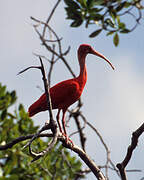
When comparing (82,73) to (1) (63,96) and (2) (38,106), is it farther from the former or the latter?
(2) (38,106)

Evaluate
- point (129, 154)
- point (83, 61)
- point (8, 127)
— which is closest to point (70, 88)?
point (83, 61)

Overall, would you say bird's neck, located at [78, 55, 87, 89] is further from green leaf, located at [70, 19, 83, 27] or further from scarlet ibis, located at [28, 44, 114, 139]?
green leaf, located at [70, 19, 83, 27]

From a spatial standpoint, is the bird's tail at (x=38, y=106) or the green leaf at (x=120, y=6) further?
the green leaf at (x=120, y=6)

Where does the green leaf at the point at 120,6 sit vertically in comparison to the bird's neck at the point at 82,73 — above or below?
above

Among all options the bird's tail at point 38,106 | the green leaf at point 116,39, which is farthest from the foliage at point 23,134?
the green leaf at point 116,39

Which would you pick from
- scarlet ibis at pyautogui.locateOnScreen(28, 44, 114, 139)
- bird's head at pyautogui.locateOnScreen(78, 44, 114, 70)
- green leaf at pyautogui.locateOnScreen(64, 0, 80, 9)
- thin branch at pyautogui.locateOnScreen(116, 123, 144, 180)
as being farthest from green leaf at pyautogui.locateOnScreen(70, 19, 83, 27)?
thin branch at pyautogui.locateOnScreen(116, 123, 144, 180)

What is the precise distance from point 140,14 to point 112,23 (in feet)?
1.54

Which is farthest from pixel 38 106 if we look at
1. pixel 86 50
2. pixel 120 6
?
pixel 120 6

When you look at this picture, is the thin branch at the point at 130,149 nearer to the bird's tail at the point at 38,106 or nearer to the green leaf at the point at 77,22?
the bird's tail at the point at 38,106

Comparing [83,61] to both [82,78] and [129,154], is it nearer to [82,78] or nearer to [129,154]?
[82,78]

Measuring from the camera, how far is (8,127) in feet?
18.2

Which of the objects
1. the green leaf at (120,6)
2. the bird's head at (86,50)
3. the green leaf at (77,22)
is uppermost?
the green leaf at (77,22)

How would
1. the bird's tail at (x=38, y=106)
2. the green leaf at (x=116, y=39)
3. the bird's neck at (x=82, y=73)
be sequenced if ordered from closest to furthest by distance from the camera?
the bird's tail at (x=38, y=106) < the bird's neck at (x=82, y=73) < the green leaf at (x=116, y=39)

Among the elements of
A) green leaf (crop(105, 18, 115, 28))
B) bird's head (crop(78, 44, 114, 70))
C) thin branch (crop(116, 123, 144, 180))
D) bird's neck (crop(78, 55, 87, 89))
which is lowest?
thin branch (crop(116, 123, 144, 180))
